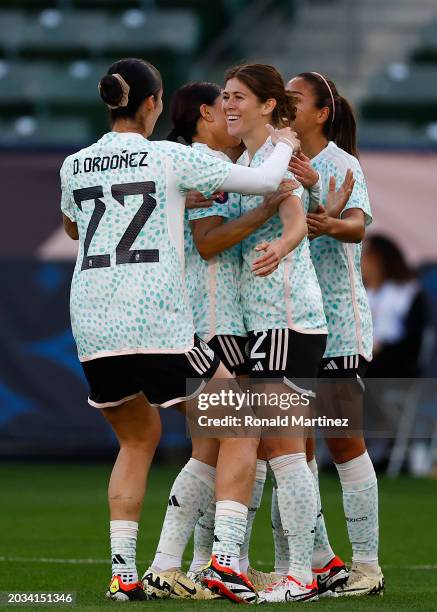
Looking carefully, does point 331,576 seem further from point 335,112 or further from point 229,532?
point 335,112

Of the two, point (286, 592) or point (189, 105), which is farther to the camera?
point (189, 105)

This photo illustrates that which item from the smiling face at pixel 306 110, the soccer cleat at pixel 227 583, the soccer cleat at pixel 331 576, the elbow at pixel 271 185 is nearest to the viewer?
the soccer cleat at pixel 227 583

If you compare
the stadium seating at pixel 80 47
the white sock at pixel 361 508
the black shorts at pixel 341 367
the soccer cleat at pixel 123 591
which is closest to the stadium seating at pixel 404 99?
the stadium seating at pixel 80 47

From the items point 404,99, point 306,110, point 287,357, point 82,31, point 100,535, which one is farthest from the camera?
point 82,31

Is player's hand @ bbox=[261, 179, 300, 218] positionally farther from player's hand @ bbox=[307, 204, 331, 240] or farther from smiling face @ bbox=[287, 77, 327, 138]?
smiling face @ bbox=[287, 77, 327, 138]

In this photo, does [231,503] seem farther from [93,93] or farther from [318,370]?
[93,93]

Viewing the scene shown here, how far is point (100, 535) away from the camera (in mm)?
7523

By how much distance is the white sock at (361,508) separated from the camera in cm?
534

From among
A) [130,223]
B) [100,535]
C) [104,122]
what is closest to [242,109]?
[130,223]

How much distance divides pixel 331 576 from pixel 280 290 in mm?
1208

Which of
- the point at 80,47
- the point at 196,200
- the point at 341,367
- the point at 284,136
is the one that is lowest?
the point at 341,367

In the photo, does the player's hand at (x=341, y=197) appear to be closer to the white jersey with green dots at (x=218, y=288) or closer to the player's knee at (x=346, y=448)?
the white jersey with green dots at (x=218, y=288)

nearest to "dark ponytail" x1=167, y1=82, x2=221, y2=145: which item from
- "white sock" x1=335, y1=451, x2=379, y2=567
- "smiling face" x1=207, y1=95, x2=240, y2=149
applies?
"smiling face" x1=207, y1=95, x2=240, y2=149

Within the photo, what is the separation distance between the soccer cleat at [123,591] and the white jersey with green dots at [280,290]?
103cm
